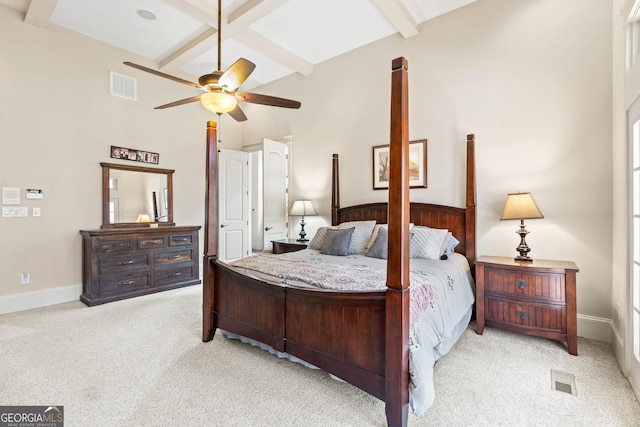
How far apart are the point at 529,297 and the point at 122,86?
5.69 metres

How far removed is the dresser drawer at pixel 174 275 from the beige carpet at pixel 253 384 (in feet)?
4.59

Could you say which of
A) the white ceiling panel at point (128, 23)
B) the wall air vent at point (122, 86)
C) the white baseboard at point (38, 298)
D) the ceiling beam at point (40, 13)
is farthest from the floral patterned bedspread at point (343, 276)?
the ceiling beam at point (40, 13)

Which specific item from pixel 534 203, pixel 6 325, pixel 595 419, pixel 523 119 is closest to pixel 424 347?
pixel 595 419

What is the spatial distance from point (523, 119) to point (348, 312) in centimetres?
278

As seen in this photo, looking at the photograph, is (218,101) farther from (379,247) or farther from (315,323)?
(379,247)

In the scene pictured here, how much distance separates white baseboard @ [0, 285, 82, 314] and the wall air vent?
9.12ft

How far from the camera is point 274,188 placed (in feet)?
16.6

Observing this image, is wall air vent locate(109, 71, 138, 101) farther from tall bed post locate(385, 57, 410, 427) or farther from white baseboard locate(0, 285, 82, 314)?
tall bed post locate(385, 57, 410, 427)

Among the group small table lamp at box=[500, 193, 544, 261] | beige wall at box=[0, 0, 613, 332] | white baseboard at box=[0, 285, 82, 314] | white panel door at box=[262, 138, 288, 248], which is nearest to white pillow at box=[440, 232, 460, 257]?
beige wall at box=[0, 0, 613, 332]

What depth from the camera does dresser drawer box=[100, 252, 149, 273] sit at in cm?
384

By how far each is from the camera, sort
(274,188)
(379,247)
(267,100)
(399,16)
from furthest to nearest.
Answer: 1. (274,188)
2. (399,16)
3. (379,247)
4. (267,100)

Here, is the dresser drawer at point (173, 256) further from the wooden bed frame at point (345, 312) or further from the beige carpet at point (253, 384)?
the wooden bed frame at point (345, 312)

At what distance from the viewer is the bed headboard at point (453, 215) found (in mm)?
3217

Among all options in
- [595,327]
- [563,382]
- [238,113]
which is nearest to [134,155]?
[238,113]
